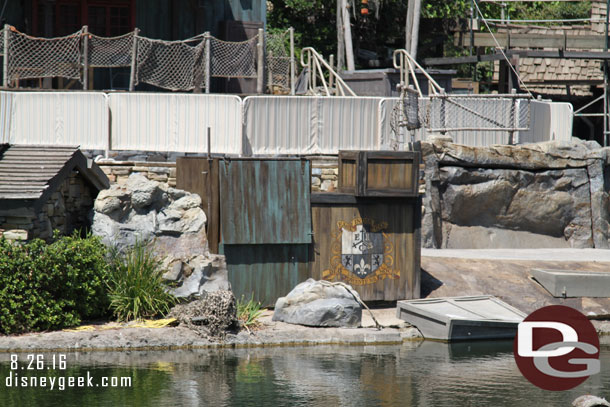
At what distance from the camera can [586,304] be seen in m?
20.2

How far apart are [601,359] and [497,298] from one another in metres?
3.26

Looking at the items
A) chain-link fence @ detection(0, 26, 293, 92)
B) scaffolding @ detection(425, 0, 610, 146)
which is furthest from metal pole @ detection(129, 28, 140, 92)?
scaffolding @ detection(425, 0, 610, 146)

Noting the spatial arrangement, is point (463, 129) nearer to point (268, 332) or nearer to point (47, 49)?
point (268, 332)

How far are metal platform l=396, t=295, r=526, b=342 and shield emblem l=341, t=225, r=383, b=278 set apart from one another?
4.27 ft

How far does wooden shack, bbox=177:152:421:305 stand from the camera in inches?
758

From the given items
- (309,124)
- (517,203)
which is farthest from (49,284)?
(517,203)

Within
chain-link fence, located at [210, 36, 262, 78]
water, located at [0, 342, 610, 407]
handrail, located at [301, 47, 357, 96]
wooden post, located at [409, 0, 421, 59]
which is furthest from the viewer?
wooden post, located at [409, 0, 421, 59]

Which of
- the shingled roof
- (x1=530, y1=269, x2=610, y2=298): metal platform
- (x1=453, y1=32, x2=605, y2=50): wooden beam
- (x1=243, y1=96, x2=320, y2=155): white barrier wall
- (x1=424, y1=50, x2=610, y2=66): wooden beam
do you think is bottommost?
(x1=530, y1=269, x2=610, y2=298): metal platform

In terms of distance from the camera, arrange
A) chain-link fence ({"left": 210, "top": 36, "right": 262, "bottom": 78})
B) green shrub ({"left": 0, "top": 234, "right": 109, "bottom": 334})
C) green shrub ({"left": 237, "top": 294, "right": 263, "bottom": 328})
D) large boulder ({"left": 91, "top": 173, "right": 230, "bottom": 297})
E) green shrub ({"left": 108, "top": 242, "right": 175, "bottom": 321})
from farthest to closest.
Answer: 1. chain-link fence ({"left": 210, "top": 36, "right": 262, "bottom": 78})
2. large boulder ({"left": 91, "top": 173, "right": 230, "bottom": 297})
3. green shrub ({"left": 237, "top": 294, "right": 263, "bottom": 328})
4. green shrub ({"left": 108, "top": 242, "right": 175, "bottom": 321})
5. green shrub ({"left": 0, "top": 234, "right": 109, "bottom": 334})

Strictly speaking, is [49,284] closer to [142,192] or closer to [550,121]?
[142,192]

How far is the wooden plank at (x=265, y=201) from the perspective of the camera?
19219 mm

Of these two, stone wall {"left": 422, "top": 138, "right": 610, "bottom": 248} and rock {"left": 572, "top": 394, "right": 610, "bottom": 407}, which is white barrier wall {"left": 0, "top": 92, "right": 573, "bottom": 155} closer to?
stone wall {"left": 422, "top": 138, "right": 610, "bottom": 248}

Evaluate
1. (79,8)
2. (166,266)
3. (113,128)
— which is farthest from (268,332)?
(79,8)

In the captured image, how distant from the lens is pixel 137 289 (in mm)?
17703
